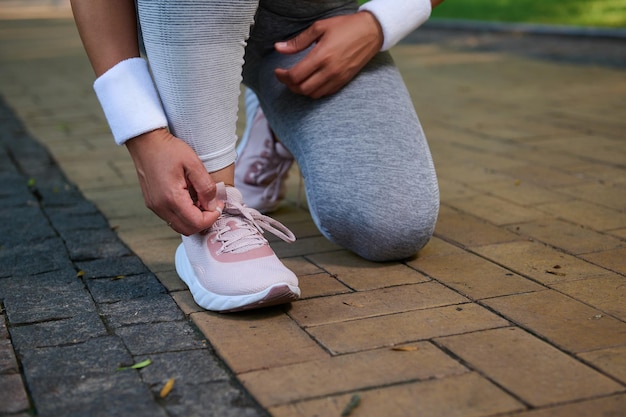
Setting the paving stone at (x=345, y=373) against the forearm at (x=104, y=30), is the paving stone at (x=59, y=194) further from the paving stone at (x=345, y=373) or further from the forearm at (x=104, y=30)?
the paving stone at (x=345, y=373)

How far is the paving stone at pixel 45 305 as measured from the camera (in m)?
1.72

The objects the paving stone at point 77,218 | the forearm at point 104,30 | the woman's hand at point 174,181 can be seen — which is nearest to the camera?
the woman's hand at point 174,181

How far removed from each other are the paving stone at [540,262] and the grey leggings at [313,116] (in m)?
0.19

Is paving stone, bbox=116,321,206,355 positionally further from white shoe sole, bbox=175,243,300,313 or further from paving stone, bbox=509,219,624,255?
paving stone, bbox=509,219,624,255

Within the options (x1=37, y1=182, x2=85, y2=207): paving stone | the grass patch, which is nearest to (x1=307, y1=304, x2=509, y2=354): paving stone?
(x1=37, y1=182, x2=85, y2=207): paving stone

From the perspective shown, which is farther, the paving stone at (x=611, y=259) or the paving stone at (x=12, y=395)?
the paving stone at (x=611, y=259)

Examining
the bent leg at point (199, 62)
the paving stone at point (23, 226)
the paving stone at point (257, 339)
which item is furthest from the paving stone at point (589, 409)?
the paving stone at point (23, 226)

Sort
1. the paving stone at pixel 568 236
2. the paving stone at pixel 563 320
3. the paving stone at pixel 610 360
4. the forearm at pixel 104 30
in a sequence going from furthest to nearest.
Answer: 1. the paving stone at pixel 568 236
2. the forearm at pixel 104 30
3. the paving stone at pixel 563 320
4. the paving stone at pixel 610 360

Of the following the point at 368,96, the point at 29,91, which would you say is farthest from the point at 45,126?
the point at 368,96

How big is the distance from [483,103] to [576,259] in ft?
8.27

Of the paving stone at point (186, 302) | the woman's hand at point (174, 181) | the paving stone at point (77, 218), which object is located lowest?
the paving stone at point (77, 218)

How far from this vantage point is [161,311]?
68.4 inches

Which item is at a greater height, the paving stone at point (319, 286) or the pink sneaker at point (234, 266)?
the pink sneaker at point (234, 266)

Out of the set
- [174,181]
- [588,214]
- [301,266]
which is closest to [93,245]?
[301,266]
